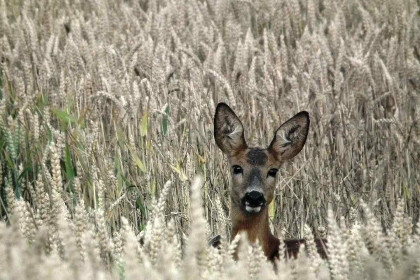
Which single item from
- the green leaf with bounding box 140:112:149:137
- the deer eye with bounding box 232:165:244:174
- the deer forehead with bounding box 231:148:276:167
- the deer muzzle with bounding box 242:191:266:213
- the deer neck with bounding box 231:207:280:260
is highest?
the green leaf with bounding box 140:112:149:137

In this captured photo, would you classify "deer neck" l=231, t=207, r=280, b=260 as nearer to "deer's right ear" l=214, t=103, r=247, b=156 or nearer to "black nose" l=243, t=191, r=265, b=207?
"black nose" l=243, t=191, r=265, b=207

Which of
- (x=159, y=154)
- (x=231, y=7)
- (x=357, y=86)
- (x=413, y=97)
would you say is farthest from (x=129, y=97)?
(x=231, y=7)

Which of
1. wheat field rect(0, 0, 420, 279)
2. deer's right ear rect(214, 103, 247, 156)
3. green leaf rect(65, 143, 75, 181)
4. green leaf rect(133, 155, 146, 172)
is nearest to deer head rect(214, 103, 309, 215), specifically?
deer's right ear rect(214, 103, 247, 156)

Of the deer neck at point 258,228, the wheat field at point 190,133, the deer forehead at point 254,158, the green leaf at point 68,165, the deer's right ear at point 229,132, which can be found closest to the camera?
the deer neck at point 258,228

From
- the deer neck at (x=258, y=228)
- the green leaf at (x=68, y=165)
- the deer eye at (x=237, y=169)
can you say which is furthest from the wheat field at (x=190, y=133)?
the deer eye at (x=237, y=169)

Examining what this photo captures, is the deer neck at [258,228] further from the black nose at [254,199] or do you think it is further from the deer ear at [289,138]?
the deer ear at [289,138]

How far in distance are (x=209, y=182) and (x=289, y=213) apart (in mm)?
535

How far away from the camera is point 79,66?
7.45m

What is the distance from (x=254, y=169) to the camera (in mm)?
5211

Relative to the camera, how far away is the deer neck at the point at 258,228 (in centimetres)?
494

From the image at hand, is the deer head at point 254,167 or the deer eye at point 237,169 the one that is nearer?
the deer head at point 254,167

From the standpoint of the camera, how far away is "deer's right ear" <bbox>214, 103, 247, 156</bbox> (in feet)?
17.7

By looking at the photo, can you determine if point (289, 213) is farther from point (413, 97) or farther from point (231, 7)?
point (231, 7)

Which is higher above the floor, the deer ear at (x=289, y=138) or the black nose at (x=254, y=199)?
the deer ear at (x=289, y=138)
